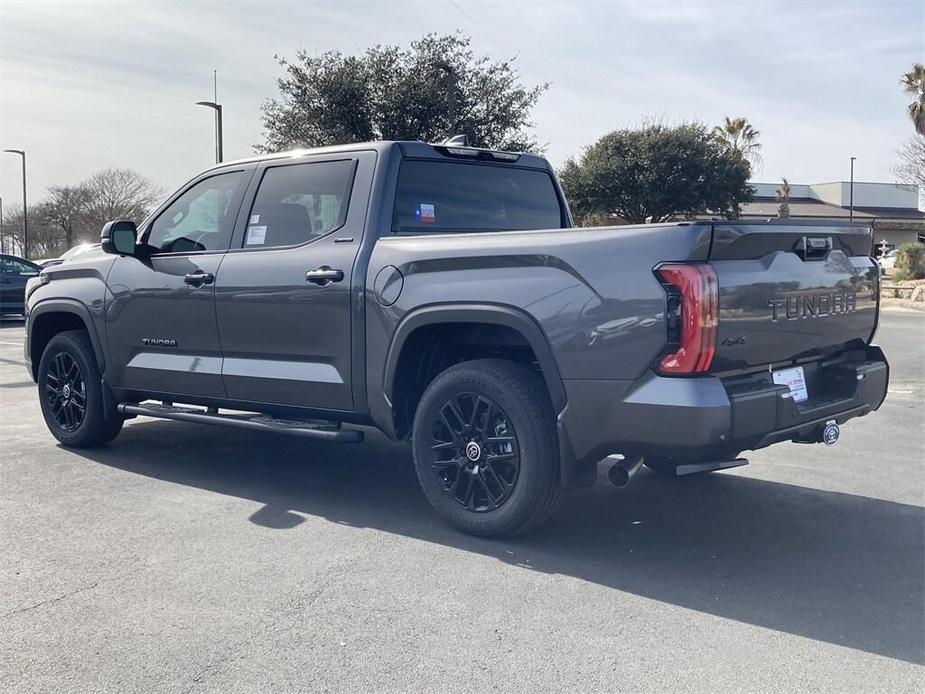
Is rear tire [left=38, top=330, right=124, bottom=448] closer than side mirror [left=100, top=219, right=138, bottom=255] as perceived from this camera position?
No

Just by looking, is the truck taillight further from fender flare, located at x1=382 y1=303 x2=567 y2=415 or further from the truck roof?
the truck roof

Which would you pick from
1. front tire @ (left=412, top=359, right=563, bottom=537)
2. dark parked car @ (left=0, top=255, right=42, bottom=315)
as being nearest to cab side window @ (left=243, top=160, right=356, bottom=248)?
front tire @ (left=412, top=359, right=563, bottom=537)

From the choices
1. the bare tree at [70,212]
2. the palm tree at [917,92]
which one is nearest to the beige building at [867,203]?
the palm tree at [917,92]

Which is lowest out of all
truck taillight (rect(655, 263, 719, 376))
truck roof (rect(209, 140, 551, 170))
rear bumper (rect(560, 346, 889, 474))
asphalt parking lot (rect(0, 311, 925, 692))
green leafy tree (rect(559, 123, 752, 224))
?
asphalt parking lot (rect(0, 311, 925, 692))

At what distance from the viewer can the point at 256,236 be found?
554 cm

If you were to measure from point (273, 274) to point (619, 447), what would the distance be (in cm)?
227

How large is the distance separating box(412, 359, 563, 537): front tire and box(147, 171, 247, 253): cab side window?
194 centimetres

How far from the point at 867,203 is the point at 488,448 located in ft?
248

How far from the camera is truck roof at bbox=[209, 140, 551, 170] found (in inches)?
208

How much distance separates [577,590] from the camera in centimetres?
395

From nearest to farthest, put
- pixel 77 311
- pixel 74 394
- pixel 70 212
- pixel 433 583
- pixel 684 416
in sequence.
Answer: pixel 684 416
pixel 433 583
pixel 77 311
pixel 74 394
pixel 70 212

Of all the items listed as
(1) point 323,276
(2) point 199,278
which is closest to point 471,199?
(1) point 323,276

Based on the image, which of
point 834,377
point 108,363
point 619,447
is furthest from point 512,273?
point 108,363

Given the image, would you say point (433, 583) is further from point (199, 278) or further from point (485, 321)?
point (199, 278)
